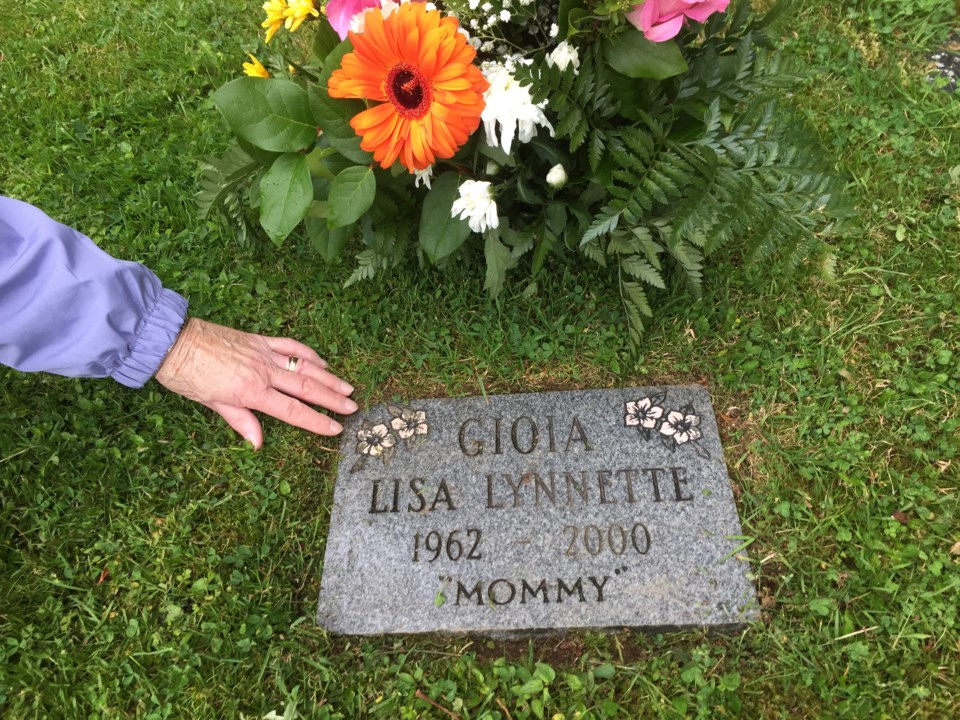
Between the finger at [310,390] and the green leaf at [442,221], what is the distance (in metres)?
0.62

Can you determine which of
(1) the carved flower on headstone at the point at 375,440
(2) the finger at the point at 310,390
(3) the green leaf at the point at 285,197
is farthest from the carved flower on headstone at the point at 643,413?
(3) the green leaf at the point at 285,197

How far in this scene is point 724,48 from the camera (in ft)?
5.64

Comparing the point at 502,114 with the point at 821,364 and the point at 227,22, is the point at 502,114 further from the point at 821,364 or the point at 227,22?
the point at 227,22

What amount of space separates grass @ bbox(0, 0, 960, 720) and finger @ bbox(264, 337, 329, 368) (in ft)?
0.27

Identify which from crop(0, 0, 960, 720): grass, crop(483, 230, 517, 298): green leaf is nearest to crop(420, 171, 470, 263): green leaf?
crop(483, 230, 517, 298): green leaf

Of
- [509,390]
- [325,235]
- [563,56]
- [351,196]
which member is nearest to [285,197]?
[351,196]

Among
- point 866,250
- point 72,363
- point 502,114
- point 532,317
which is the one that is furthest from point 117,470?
point 866,250

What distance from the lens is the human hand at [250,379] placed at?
190cm

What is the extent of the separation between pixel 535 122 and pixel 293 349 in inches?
43.5

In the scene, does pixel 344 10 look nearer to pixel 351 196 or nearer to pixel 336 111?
pixel 336 111

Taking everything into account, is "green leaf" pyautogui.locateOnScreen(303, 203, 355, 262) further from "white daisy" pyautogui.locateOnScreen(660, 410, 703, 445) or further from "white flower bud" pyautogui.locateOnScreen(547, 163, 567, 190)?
"white daisy" pyautogui.locateOnScreen(660, 410, 703, 445)

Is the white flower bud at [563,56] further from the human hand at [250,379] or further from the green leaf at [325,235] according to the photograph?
the human hand at [250,379]

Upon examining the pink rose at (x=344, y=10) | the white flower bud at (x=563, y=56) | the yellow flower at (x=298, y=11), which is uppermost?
the pink rose at (x=344, y=10)

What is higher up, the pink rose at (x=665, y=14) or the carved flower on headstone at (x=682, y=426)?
the pink rose at (x=665, y=14)
